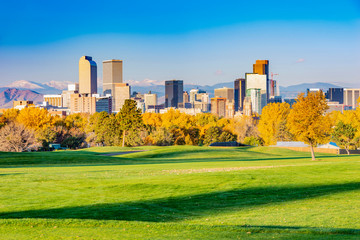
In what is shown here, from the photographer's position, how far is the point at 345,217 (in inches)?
572

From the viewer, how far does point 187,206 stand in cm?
1723

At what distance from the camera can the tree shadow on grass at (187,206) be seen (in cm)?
1542

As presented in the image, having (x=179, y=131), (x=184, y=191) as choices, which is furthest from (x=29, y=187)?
(x=179, y=131)

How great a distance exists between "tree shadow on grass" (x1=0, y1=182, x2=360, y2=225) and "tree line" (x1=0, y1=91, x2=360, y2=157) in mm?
22715

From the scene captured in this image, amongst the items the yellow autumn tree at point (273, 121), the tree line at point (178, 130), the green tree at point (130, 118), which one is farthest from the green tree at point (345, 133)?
A: the green tree at point (130, 118)

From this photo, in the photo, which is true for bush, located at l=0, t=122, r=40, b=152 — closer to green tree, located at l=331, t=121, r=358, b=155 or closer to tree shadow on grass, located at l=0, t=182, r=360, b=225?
green tree, located at l=331, t=121, r=358, b=155

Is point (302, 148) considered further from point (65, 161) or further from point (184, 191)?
point (184, 191)

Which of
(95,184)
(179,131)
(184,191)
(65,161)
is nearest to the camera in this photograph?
(184,191)

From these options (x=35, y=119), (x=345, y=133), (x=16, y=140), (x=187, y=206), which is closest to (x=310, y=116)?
(x=187, y=206)

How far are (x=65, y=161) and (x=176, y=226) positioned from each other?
28514mm

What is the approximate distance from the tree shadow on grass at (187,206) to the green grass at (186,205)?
0.12 feet

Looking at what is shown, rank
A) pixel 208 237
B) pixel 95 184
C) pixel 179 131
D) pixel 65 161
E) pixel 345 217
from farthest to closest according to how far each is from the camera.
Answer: pixel 179 131, pixel 65 161, pixel 95 184, pixel 345 217, pixel 208 237

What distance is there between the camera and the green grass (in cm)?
1202

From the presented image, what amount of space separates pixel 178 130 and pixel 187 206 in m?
90.5
